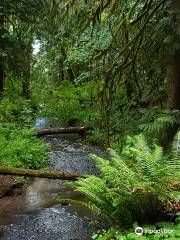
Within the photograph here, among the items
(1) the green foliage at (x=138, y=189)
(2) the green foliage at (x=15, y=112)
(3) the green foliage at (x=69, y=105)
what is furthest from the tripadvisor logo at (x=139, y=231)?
(3) the green foliage at (x=69, y=105)

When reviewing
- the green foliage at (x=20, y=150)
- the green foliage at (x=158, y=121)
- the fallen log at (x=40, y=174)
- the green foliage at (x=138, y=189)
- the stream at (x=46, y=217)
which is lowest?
the stream at (x=46, y=217)

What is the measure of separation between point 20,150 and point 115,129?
11.8 feet

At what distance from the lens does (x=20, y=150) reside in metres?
11.4

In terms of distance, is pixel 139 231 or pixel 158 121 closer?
pixel 139 231

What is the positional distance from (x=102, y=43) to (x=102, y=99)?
5724 mm

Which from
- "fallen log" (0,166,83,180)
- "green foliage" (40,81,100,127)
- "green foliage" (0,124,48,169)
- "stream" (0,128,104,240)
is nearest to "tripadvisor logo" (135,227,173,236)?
"stream" (0,128,104,240)

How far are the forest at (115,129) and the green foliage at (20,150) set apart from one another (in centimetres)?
3

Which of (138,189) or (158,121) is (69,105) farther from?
(138,189)

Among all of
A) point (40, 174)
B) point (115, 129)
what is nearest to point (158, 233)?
point (40, 174)

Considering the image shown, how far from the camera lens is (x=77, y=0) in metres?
9.22

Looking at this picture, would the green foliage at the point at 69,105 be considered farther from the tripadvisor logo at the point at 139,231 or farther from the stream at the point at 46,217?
the tripadvisor logo at the point at 139,231

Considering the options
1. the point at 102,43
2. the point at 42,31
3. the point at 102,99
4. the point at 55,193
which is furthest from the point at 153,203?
the point at 42,31

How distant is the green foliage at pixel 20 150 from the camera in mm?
10703

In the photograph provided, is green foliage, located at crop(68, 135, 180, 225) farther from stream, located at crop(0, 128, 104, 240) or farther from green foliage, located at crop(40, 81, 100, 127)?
green foliage, located at crop(40, 81, 100, 127)
